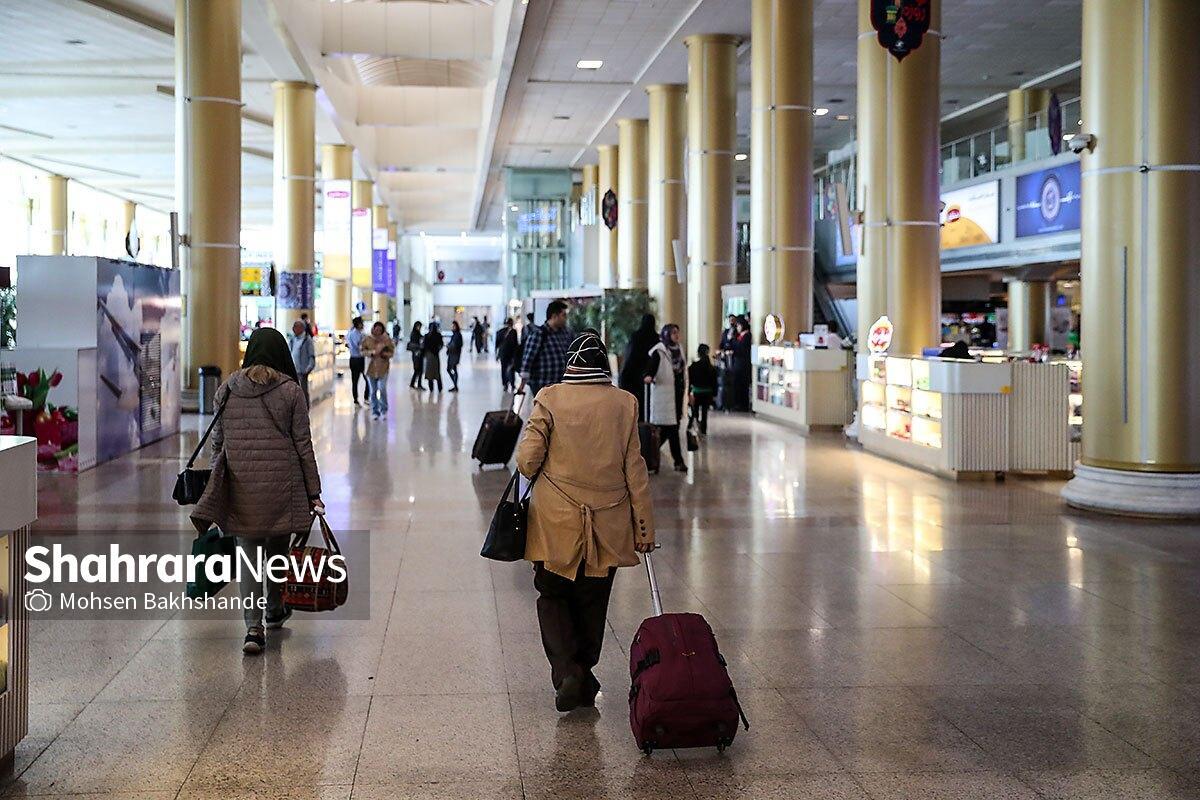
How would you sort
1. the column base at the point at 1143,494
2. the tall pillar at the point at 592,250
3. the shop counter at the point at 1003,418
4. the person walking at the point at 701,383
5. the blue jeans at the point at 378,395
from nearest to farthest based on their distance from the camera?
the column base at the point at 1143,494
the shop counter at the point at 1003,418
the person walking at the point at 701,383
the blue jeans at the point at 378,395
the tall pillar at the point at 592,250

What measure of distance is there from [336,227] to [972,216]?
56.8ft

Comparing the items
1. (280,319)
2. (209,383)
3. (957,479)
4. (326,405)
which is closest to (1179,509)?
(957,479)

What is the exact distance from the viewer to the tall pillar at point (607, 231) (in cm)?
4291

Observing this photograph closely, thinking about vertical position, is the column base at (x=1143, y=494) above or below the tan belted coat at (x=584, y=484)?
below

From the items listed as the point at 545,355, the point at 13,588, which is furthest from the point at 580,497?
the point at 545,355

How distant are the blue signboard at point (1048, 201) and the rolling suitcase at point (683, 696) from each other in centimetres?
2304

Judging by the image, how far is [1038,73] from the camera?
2917 cm

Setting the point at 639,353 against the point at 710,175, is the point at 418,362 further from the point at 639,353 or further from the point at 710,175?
the point at 639,353

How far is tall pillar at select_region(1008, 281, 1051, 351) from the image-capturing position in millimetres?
33906

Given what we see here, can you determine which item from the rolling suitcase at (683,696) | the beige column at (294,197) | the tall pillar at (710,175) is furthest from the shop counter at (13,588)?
the beige column at (294,197)

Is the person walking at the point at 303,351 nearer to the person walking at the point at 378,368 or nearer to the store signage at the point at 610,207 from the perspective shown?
the person walking at the point at 378,368

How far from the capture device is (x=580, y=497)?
5.07 metres

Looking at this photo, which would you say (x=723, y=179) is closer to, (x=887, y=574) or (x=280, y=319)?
(x=280, y=319)

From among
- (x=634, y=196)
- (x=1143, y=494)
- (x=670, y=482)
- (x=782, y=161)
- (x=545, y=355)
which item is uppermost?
(x=634, y=196)
